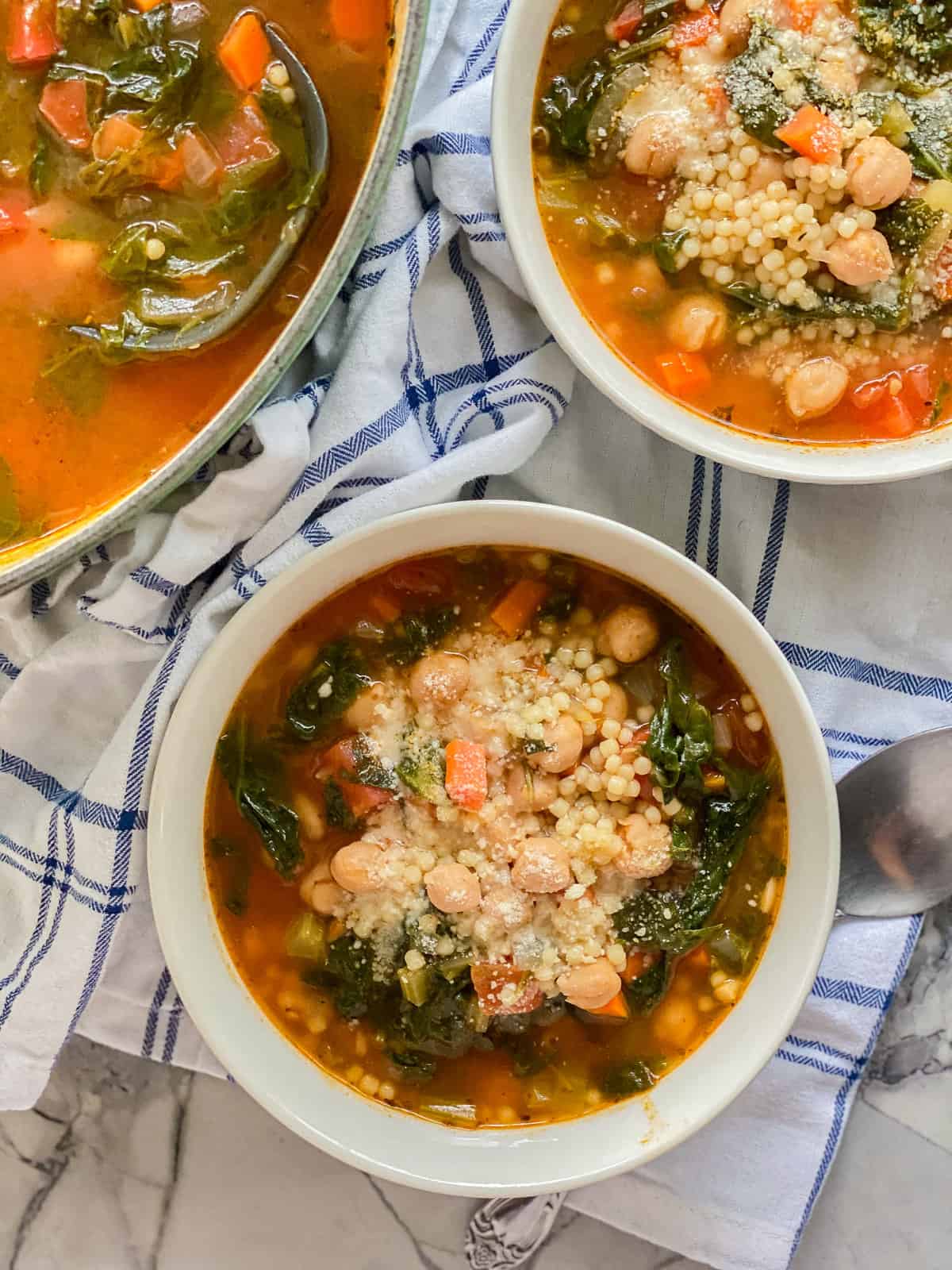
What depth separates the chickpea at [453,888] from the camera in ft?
7.32

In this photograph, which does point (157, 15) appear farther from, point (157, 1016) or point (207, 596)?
point (157, 1016)

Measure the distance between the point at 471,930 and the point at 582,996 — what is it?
242mm

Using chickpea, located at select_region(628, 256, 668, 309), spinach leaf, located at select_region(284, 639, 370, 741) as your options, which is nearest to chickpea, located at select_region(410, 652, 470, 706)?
spinach leaf, located at select_region(284, 639, 370, 741)

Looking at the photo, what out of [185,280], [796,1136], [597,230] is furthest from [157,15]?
[796,1136]

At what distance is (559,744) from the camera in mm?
2271

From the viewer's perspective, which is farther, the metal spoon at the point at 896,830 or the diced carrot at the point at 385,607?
the metal spoon at the point at 896,830

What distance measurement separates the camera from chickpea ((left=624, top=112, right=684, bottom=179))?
7.22ft

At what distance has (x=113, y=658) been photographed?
96.8 inches

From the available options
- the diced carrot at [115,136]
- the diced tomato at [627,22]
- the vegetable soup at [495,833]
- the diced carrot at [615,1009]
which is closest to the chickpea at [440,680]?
the vegetable soup at [495,833]

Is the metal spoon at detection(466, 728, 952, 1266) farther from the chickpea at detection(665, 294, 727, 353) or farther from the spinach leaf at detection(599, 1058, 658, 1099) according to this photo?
the chickpea at detection(665, 294, 727, 353)

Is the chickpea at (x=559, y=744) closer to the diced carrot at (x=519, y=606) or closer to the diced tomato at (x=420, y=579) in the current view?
the diced carrot at (x=519, y=606)

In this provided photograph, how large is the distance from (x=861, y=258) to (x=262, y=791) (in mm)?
1493

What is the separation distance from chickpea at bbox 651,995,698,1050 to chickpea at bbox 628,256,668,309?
1365 mm

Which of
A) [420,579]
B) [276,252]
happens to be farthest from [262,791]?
[276,252]
